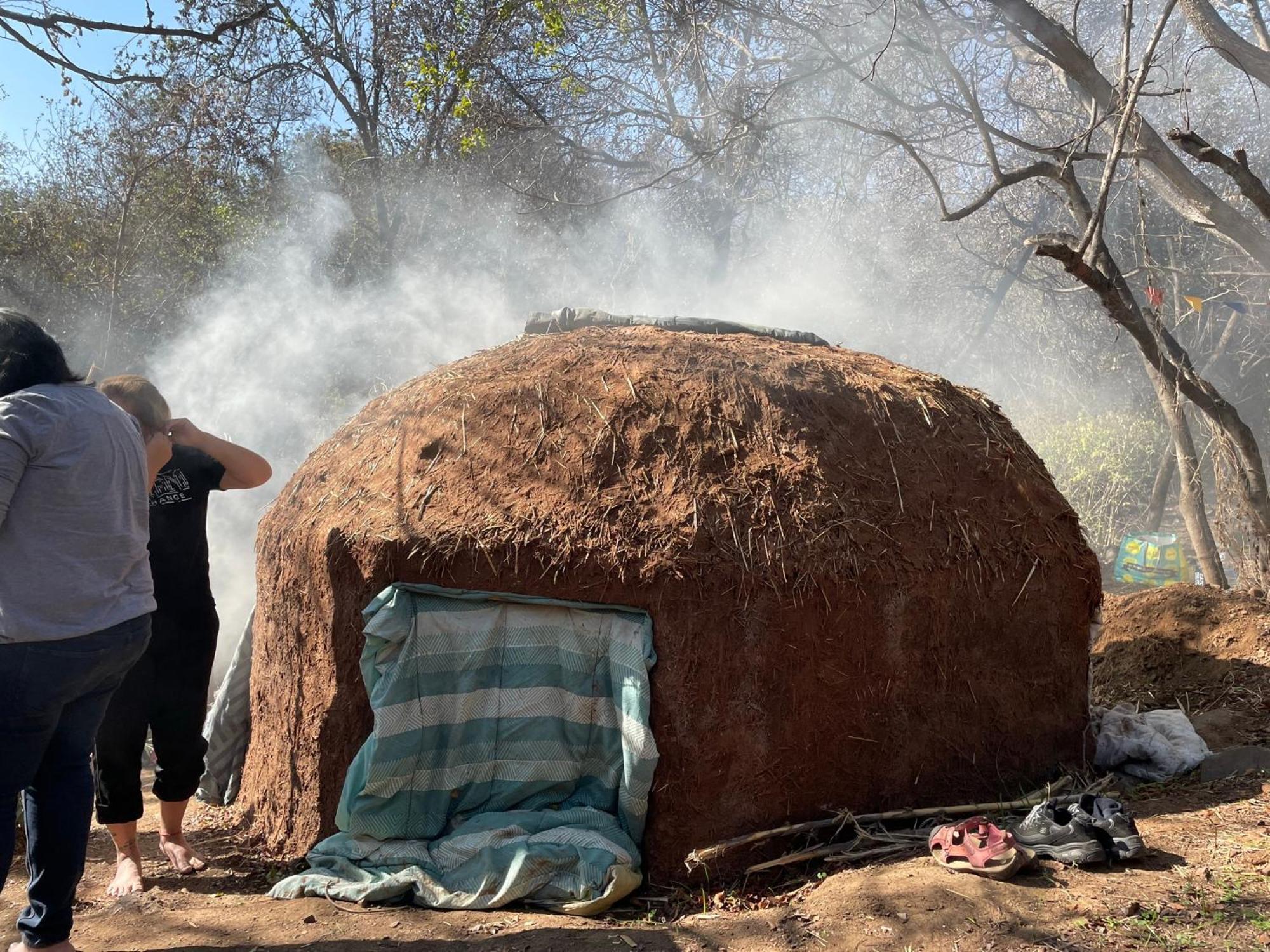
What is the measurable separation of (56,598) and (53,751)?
418 mm

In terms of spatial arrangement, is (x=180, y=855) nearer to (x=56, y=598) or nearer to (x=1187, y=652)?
(x=56, y=598)

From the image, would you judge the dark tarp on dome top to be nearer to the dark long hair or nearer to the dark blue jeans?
the dark long hair

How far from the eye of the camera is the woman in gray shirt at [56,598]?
243 centimetres

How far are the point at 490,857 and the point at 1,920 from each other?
1.52m

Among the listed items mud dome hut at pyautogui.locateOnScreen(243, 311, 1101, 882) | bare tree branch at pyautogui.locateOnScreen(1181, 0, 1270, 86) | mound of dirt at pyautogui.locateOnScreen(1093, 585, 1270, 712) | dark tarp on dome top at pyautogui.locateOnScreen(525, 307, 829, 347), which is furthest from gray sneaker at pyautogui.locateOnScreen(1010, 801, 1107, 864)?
bare tree branch at pyautogui.locateOnScreen(1181, 0, 1270, 86)

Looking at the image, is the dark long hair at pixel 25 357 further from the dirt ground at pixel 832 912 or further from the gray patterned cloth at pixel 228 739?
the gray patterned cloth at pixel 228 739

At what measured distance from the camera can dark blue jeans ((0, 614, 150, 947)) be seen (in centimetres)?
242

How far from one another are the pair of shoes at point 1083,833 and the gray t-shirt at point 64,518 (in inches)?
114

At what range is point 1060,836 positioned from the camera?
3.32 metres

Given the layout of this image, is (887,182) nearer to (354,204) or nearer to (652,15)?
(652,15)

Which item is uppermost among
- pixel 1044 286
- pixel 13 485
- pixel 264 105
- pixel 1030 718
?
pixel 264 105

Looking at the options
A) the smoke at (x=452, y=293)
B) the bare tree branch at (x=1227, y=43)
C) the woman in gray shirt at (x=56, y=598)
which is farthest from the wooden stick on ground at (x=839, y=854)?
the smoke at (x=452, y=293)

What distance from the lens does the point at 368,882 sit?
3.38m

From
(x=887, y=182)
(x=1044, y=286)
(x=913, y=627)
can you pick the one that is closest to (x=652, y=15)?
(x=887, y=182)
